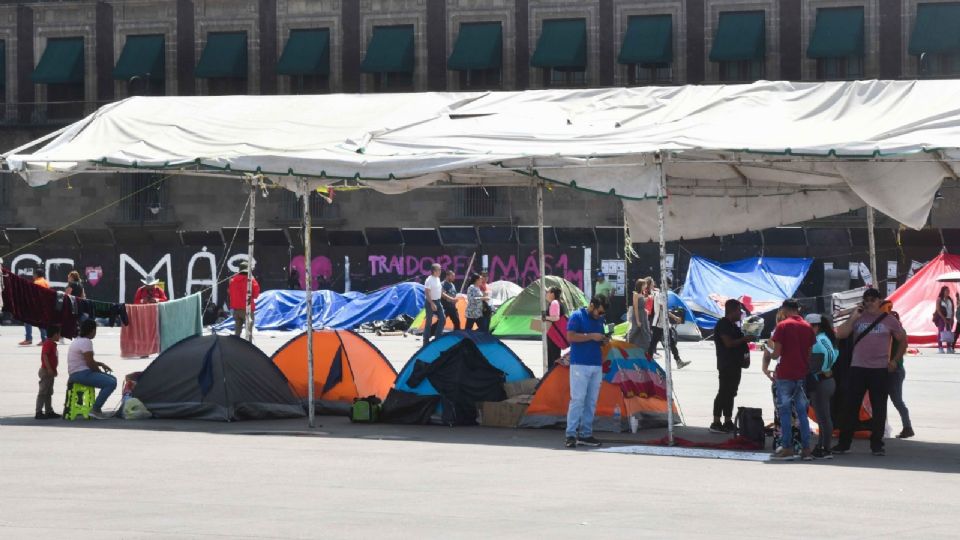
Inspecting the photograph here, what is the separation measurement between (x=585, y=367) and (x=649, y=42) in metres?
36.6

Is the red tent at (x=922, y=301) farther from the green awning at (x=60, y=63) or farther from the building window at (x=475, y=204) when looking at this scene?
the green awning at (x=60, y=63)

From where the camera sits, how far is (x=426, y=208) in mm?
54219

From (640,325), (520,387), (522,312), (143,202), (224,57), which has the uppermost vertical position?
(224,57)

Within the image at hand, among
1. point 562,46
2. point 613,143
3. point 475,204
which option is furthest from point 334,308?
point 613,143

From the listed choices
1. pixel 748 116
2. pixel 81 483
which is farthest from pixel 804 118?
pixel 81 483

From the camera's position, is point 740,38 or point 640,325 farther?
point 740,38

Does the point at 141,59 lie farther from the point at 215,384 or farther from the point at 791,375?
the point at 791,375

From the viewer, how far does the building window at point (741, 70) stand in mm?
52500

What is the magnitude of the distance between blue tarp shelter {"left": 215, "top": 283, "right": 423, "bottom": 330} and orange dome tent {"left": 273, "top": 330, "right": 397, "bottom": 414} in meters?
20.5

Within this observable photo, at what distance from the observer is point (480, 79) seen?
2156 inches

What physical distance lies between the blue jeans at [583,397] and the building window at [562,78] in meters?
37.6

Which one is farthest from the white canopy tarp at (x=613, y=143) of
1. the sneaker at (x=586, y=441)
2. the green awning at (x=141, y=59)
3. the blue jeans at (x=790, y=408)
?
the green awning at (x=141, y=59)

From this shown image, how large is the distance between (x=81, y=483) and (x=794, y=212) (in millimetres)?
9819

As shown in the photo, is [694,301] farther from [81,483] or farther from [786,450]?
[81,483]
